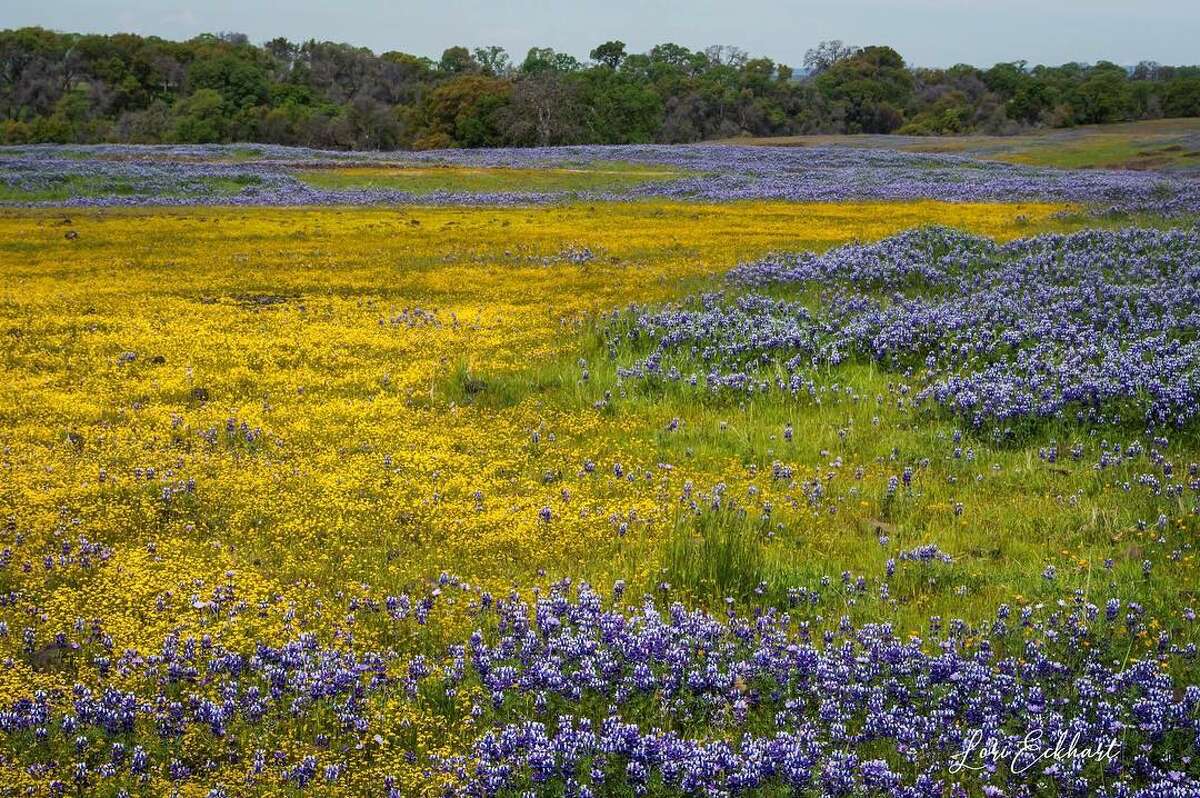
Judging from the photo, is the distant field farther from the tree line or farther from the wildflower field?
the wildflower field

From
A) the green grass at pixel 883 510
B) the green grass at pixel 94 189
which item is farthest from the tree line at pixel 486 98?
the green grass at pixel 883 510

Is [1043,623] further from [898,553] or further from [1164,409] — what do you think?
[1164,409]

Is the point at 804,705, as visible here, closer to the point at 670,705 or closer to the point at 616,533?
the point at 670,705

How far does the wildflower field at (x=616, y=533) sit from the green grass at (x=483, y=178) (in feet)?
88.7

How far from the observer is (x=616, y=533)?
7891 mm

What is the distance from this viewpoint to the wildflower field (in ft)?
16.2

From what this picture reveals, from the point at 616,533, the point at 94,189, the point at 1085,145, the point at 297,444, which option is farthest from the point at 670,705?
the point at 1085,145

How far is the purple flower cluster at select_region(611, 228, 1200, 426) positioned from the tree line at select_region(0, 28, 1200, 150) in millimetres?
73372

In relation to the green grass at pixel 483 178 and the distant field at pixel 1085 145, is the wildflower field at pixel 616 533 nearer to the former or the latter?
the green grass at pixel 483 178

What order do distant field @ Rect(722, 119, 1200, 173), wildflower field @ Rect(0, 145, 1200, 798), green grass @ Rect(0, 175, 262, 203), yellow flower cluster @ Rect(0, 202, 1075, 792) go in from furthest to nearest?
distant field @ Rect(722, 119, 1200, 173)
green grass @ Rect(0, 175, 262, 203)
yellow flower cluster @ Rect(0, 202, 1075, 792)
wildflower field @ Rect(0, 145, 1200, 798)

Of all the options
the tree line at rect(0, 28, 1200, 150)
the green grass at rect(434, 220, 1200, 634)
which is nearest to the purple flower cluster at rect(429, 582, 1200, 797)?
the green grass at rect(434, 220, 1200, 634)

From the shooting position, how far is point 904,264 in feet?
Answer: 61.5

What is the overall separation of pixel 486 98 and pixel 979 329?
82.2 metres

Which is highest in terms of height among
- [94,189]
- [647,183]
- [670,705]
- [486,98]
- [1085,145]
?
[486,98]
